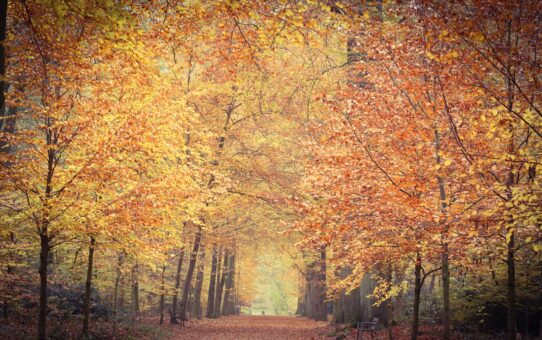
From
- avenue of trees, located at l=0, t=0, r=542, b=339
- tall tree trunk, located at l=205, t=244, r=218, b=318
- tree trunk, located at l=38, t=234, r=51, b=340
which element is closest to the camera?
avenue of trees, located at l=0, t=0, r=542, b=339

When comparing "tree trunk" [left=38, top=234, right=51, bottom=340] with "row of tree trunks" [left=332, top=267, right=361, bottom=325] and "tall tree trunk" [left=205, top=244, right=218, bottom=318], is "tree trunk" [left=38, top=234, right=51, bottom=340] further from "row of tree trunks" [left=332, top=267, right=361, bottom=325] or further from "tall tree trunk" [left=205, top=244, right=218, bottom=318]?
"tall tree trunk" [left=205, top=244, right=218, bottom=318]

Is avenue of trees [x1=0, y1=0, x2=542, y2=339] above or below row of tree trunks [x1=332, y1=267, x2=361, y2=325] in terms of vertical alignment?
above

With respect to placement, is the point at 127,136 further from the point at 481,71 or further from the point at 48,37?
the point at 481,71

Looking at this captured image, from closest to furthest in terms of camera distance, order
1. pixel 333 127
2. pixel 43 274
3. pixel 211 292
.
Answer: pixel 43 274 → pixel 333 127 → pixel 211 292

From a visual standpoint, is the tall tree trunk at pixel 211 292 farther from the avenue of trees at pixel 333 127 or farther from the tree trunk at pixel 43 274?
the tree trunk at pixel 43 274

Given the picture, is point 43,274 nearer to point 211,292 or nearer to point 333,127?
point 333,127

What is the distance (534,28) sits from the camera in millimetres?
6906

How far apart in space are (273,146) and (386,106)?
795cm

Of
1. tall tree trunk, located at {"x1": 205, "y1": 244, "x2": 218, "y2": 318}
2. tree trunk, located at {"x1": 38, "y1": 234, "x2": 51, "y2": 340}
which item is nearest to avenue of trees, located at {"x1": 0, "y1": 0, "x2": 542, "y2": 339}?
tree trunk, located at {"x1": 38, "y1": 234, "x2": 51, "y2": 340}

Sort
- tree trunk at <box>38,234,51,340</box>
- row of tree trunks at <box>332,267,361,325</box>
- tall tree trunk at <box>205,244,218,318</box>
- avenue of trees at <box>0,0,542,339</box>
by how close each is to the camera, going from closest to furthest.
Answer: avenue of trees at <box>0,0,542,339</box>
tree trunk at <box>38,234,51,340</box>
row of tree trunks at <box>332,267,361,325</box>
tall tree trunk at <box>205,244,218,318</box>

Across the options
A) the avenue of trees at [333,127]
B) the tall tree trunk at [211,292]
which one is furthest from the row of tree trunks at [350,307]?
the tall tree trunk at [211,292]

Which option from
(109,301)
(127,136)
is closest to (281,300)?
(109,301)

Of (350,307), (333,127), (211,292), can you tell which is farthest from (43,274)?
(211,292)

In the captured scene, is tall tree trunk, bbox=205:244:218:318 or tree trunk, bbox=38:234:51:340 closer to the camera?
tree trunk, bbox=38:234:51:340
